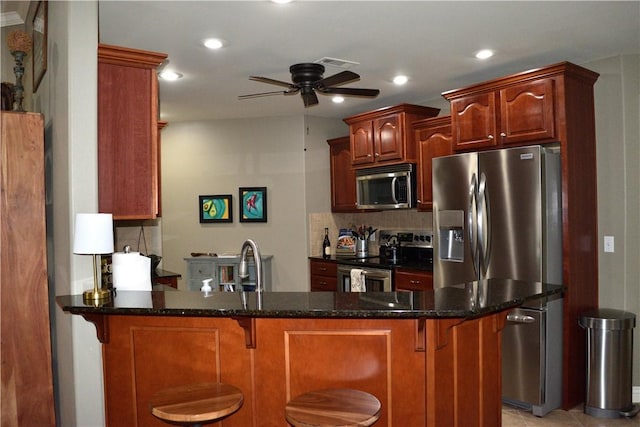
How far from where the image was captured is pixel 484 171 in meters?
3.89

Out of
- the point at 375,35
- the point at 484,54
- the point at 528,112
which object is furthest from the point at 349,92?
the point at 528,112

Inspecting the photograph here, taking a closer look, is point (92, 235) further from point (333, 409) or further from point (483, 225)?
point (483, 225)

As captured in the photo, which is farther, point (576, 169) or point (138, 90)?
point (576, 169)

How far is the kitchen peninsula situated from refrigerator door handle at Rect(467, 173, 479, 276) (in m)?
1.53

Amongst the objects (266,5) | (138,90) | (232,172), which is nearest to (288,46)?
(266,5)

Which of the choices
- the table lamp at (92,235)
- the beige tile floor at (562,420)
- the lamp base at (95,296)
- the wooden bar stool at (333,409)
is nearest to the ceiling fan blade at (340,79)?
the table lamp at (92,235)

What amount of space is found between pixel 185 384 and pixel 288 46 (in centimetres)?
235

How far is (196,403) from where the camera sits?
76.1 inches

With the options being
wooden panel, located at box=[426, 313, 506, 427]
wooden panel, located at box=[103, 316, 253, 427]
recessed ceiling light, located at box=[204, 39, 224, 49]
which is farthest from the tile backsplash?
wooden panel, located at box=[103, 316, 253, 427]

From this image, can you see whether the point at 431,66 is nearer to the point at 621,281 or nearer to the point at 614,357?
the point at 621,281

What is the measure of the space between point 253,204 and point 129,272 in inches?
139

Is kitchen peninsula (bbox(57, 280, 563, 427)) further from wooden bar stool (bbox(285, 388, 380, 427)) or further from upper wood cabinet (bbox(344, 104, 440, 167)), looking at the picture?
upper wood cabinet (bbox(344, 104, 440, 167))

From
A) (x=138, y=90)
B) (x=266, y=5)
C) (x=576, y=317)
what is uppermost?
(x=266, y=5)

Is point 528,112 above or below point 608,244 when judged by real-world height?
above
